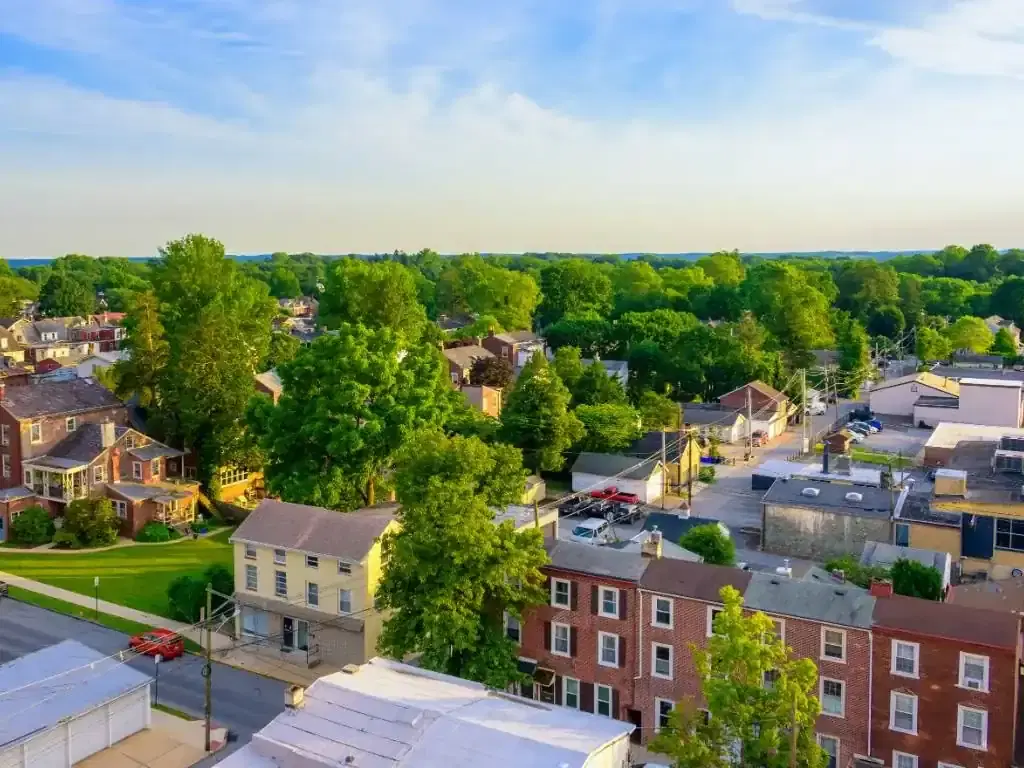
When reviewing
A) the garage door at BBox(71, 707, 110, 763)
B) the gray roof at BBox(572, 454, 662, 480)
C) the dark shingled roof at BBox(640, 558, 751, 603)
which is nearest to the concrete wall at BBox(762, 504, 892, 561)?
the gray roof at BBox(572, 454, 662, 480)

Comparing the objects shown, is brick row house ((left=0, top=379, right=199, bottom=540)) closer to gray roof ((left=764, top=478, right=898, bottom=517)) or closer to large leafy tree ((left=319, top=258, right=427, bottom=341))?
large leafy tree ((left=319, top=258, right=427, bottom=341))

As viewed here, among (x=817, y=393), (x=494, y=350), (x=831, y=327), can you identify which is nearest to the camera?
(x=817, y=393)

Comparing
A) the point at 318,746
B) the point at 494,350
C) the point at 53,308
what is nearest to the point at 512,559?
the point at 318,746

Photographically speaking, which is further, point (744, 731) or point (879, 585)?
point (879, 585)

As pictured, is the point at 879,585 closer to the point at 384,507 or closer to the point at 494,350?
the point at 384,507

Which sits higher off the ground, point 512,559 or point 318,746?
point 512,559

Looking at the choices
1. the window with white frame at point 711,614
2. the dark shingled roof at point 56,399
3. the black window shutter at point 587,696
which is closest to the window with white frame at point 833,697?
the window with white frame at point 711,614
